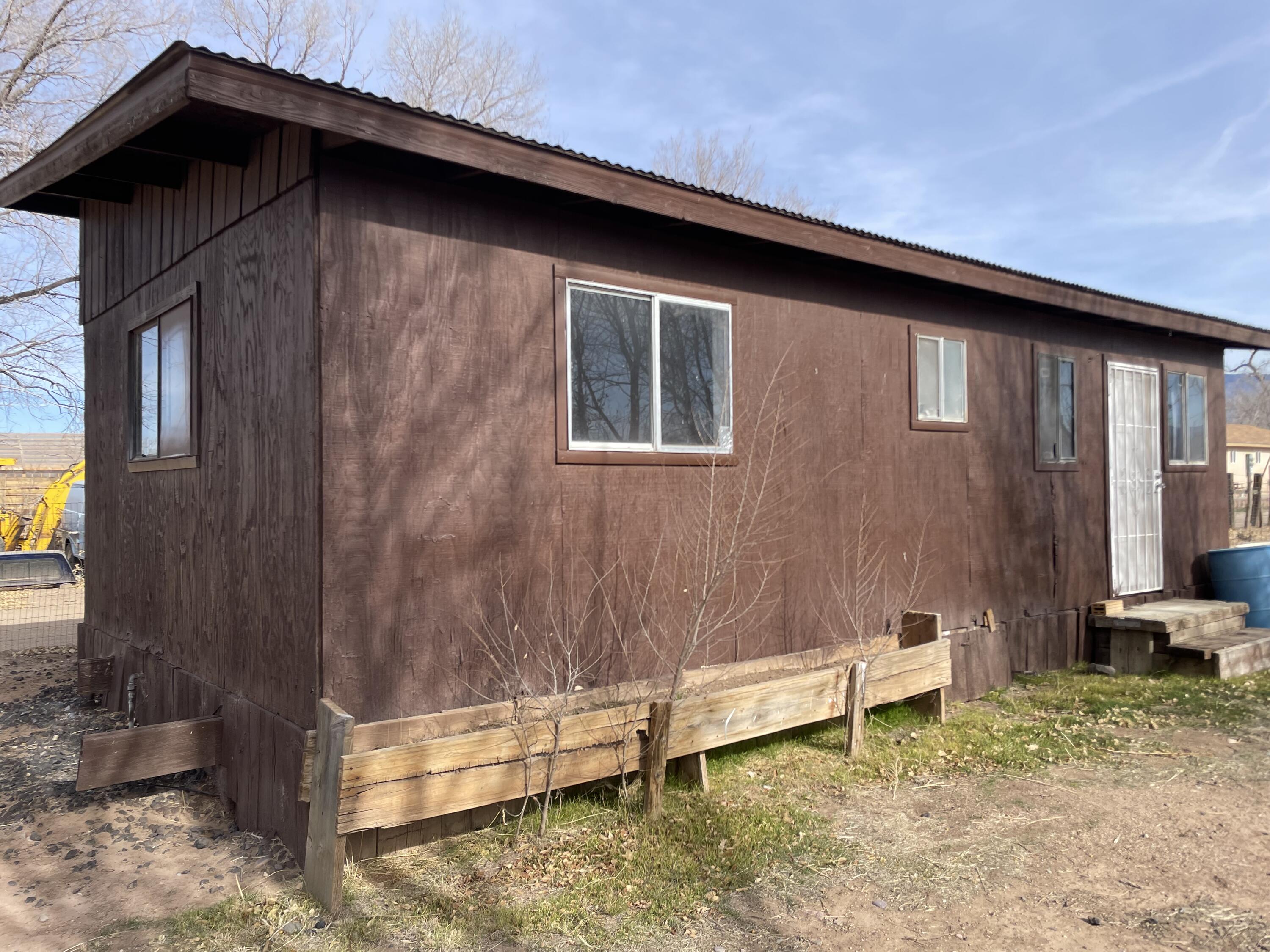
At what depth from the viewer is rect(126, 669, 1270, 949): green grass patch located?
3.47 meters

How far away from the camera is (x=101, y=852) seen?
14.1 feet

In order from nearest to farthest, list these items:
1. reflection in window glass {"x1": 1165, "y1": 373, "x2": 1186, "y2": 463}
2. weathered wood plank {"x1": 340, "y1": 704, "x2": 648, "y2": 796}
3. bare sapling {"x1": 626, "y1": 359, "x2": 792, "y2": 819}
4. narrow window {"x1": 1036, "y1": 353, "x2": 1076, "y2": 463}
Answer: weathered wood plank {"x1": 340, "y1": 704, "x2": 648, "y2": 796}, bare sapling {"x1": 626, "y1": 359, "x2": 792, "y2": 819}, narrow window {"x1": 1036, "y1": 353, "x2": 1076, "y2": 463}, reflection in window glass {"x1": 1165, "y1": 373, "x2": 1186, "y2": 463}

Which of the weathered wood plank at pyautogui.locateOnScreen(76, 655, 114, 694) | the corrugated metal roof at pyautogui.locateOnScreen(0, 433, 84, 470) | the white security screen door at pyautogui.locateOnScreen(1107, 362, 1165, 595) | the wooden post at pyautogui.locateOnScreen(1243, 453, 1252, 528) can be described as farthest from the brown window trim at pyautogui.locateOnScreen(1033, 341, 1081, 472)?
the corrugated metal roof at pyautogui.locateOnScreen(0, 433, 84, 470)

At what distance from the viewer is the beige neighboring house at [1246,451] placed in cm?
4384

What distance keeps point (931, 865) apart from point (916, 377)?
4079 mm

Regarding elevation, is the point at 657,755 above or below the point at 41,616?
above

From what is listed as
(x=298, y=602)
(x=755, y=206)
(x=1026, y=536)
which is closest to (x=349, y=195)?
(x=298, y=602)

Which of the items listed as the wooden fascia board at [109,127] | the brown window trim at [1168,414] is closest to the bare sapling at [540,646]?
the wooden fascia board at [109,127]

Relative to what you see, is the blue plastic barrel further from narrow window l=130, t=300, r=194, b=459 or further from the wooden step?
narrow window l=130, t=300, r=194, b=459

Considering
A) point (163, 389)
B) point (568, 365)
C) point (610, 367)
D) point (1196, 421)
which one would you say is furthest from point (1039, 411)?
point (163, 389)

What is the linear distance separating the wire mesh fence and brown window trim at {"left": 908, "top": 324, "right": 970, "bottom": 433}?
26.2 ft

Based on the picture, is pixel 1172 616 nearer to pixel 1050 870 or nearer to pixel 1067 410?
pixel 1067 410

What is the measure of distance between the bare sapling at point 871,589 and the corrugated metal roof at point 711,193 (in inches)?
76.5

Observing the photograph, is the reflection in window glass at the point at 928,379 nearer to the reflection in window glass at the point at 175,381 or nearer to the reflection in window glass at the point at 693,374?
the reflection in window glass at the point at 693,374
